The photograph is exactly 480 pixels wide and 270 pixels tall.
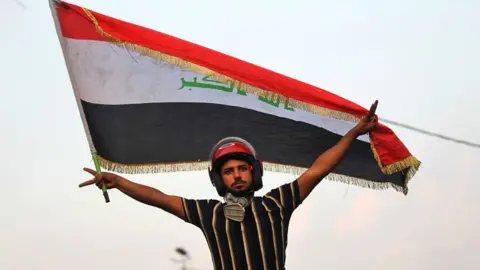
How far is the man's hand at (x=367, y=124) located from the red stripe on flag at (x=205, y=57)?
76cm

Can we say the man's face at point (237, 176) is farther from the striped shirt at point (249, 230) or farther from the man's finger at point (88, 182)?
the man's finger at point (88, 182)

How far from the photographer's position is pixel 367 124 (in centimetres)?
593

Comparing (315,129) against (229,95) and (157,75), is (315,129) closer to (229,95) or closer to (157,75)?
(229,95)

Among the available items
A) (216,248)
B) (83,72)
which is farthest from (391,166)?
(83,72)

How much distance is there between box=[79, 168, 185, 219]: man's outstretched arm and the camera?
5293 mm

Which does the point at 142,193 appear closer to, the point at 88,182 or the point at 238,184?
the point at 88,182

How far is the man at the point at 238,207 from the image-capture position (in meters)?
5.00

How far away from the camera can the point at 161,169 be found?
674cm

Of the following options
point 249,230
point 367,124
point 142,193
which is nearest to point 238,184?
point 249,230

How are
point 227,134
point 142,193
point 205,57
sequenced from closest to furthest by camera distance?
point 142,193 → point 205,57 → point 227,134

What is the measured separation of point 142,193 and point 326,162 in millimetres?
1490

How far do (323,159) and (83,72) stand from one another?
254 centimetres

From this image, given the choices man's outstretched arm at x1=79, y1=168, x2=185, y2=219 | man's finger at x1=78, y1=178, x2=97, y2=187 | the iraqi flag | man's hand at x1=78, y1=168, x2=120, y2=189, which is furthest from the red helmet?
the iraqi flag

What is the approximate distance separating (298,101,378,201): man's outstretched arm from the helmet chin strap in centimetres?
49
